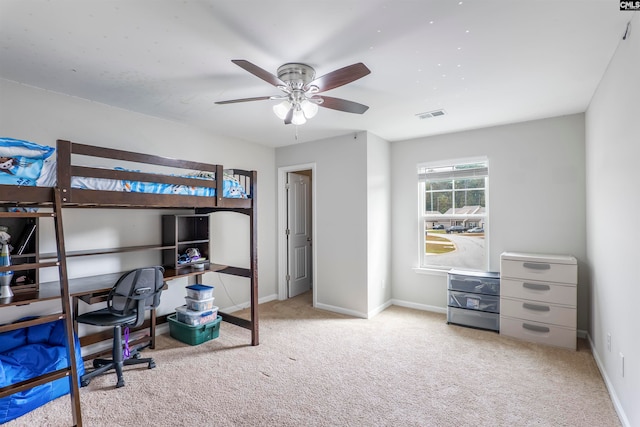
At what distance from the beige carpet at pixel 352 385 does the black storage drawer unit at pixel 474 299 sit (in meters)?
0.17

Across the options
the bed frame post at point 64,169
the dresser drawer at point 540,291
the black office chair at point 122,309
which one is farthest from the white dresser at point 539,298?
the bed frame post at point 64,169

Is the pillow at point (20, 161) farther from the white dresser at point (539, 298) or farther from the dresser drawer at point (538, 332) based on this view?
the dresser drawer at point (538, 332)

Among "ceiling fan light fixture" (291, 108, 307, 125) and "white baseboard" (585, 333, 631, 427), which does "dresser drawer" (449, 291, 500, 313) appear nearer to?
"white baseboard" (585, 333, 631, 427)

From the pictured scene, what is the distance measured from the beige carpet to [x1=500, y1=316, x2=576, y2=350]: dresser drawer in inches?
4.1

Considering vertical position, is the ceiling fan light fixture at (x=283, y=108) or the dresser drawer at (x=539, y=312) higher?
the ceiling fan light fixture at (x=283, y=108)

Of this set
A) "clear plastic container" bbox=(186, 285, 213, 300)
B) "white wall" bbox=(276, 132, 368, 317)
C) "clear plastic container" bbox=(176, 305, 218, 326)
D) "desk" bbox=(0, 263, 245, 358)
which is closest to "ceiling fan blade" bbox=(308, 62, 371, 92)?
"white wall" bbox=(276, 132, 368, 317)

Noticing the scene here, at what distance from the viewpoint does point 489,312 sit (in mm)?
3512

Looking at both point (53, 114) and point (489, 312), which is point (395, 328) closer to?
point (489, 312)

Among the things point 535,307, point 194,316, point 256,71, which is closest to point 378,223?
point 535,307

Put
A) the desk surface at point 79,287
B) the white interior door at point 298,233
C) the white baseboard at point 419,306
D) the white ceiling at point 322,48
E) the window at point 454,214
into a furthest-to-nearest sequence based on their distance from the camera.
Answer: the white interior door at point 298,233
the white baseboard at point 419,306
the window at point 454,214
the desk surface at point 79,287
the white ceiling at point 322,48

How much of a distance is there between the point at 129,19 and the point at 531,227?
13.6 feet

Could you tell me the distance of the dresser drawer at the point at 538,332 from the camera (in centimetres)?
304

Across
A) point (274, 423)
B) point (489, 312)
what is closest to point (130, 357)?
point (274, 423)

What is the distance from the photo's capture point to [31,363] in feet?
7.69
